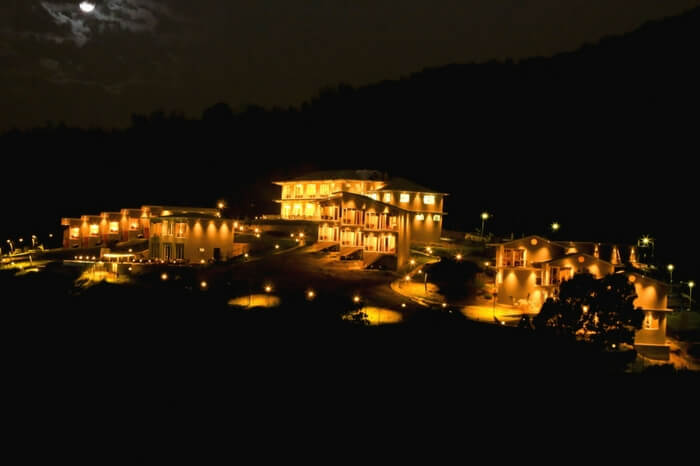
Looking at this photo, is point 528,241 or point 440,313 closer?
point 440,313

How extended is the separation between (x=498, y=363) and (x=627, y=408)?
3804 millimetres

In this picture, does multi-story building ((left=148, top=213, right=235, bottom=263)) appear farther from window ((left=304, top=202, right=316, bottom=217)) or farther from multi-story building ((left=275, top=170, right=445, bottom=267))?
window ((left=304, top=202, right=316, bottom=217))

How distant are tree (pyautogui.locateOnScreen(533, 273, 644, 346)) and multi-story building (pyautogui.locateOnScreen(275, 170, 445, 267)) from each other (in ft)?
30.2

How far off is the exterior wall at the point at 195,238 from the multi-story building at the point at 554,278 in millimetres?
13525

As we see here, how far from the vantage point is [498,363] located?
19547 mm

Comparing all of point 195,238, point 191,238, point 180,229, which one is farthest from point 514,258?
point 180,229

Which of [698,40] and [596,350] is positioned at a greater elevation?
[698,40]

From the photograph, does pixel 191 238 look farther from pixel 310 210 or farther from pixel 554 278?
pixel 554 278

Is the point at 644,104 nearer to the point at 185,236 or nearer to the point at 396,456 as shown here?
the point at 185,236

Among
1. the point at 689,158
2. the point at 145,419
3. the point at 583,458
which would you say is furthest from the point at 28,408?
the point at 689,158

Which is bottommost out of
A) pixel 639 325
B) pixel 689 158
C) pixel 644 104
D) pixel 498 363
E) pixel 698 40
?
pixel 498 363

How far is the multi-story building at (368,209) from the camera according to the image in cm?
2894

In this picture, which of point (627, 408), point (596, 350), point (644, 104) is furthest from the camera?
point (644, 104)

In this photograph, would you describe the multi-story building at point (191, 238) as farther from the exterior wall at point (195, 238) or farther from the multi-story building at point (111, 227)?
the multi-story building at point (111, 227)
